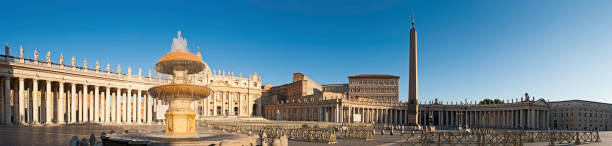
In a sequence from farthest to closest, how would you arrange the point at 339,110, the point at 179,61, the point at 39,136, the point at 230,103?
1. the point at 230,103
2. the point at 339,110
3. the point at 39,136
4. the point at 179,61

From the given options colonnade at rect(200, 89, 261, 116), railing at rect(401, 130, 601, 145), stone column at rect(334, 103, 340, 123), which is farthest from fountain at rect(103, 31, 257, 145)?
colonnade at rect(200, 89, 261, 116)

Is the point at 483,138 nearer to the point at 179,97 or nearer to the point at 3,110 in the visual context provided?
the point at 179,97

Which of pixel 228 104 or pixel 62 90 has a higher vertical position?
pixel 62 90

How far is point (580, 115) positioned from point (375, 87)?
161 ft

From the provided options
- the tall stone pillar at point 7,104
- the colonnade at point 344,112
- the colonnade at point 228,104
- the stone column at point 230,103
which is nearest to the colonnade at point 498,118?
the colonnade at point 344,112

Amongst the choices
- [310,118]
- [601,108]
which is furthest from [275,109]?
[601,108]

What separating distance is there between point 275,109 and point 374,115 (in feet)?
99.3

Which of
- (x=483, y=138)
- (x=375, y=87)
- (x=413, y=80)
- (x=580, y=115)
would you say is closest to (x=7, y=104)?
(x=413, y=80)

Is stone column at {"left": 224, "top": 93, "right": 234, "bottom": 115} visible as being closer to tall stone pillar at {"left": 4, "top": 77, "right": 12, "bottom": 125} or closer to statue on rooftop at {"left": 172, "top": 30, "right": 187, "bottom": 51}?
tall stone pillar at {"left": 4, "top": 77, "right": 12, "bottom": 125}

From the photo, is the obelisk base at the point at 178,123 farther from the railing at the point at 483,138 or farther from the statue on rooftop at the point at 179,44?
the railing at the point at 483,138

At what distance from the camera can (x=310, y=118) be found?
8600 cm

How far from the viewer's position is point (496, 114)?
83750 millimetres

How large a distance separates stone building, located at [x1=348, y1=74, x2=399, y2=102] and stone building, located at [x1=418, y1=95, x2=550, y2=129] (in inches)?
598

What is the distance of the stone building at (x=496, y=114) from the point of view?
7131 centimetres
